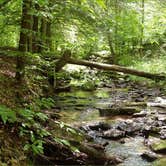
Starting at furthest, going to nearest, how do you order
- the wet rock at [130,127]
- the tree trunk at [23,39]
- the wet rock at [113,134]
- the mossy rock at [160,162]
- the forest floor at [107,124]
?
the wet rock at [130,127] → the wet rock at [113,134] → the mossy rock at [160,162] → the tree trunk at [23,39] → the forest floor at [107,124]

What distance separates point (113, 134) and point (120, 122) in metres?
1.21

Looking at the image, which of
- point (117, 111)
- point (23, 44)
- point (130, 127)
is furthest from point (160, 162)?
point (117, 111)

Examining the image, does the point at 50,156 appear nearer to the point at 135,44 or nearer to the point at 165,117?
the point at 165,117

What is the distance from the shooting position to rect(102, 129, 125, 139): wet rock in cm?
776

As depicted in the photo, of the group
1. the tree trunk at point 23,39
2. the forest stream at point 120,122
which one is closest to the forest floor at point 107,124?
the forest stream at point 120,122

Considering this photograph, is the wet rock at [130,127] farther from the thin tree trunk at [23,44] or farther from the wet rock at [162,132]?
the thin tree trunk at [23,44]

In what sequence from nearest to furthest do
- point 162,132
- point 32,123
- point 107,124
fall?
point 32,123 → point 162,132 → point 107,124

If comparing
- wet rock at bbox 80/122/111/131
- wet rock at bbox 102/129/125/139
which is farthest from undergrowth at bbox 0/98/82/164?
wet rock at bbox 80/122/111/131

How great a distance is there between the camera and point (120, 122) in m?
9.02

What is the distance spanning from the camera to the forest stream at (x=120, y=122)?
6.80 m

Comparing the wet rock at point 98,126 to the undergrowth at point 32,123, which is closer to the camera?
the undergrowth at point 32,123

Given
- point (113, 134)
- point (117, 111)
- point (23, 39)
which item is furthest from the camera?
point (117, 111)

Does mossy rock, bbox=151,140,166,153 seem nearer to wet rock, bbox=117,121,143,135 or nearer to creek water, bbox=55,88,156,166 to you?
creek water, bbox=55,88,156,166

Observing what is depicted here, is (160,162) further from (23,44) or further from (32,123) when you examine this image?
(32,123)
